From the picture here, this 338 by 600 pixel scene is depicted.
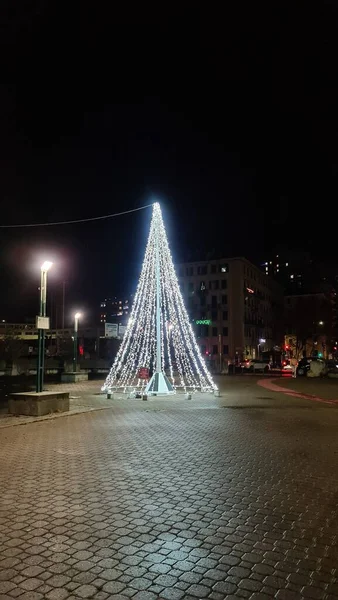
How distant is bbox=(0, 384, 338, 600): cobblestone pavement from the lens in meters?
3.69

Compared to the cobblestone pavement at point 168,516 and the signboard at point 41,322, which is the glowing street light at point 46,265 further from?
the cobblestone pavement at point 168,516

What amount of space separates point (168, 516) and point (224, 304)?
250 feet

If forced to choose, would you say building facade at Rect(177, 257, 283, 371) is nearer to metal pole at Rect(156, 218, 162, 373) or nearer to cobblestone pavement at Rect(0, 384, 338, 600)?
metal pole at Rect(156, 218, 162, 373)

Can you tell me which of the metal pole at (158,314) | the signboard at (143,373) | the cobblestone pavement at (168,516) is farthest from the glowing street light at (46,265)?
the signboard at (143,373)

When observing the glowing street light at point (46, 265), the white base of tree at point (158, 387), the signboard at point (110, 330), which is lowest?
the white base of tree at point (158, 387)

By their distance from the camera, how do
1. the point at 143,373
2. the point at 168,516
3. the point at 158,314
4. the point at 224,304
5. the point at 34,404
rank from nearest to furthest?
1. the point at 168,516
2. the point at 34,404
3. the point at 158,314
4. the point at 143,373
5. the point at 224,304

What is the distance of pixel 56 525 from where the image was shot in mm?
4863

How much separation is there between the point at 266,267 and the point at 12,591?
146812mm

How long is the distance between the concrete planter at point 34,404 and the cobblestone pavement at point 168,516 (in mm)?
2626

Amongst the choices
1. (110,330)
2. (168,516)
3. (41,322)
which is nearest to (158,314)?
(41,322)

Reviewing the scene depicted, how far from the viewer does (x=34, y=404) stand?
13.1 meters

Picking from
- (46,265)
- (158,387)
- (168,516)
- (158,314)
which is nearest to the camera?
(168,516)

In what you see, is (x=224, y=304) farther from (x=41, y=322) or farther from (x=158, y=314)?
(x=41, y=322)

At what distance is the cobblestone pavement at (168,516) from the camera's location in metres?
3.69
